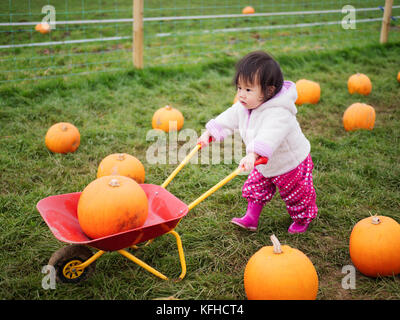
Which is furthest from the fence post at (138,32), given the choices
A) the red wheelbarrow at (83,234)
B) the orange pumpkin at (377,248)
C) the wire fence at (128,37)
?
the orange pumpkin at (377,248)

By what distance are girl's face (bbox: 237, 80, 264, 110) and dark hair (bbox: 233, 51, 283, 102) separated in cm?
3

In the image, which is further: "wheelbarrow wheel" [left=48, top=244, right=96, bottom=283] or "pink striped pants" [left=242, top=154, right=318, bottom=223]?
"pink striped pants" [left=242, top=154, right=318, bottom=223]

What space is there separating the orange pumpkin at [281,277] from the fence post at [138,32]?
5.17 m

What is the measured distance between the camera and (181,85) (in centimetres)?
654

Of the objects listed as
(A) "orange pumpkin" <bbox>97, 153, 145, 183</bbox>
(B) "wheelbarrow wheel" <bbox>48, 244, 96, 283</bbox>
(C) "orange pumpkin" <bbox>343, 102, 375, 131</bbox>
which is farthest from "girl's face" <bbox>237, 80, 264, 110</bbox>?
(C) "orange pumpkin" <bbox>343, 102, 375, 131</bbox>

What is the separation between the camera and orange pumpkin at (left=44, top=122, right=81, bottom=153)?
4.25 m

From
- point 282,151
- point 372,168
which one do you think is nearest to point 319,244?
point 282,151

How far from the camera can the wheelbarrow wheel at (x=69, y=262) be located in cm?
243

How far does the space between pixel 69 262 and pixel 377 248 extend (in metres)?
2.01

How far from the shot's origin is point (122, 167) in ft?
11.5

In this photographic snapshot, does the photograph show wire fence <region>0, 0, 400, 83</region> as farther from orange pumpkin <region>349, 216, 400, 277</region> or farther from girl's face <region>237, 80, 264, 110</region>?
orange pumpkin <region>349, 216, 400, 277</region>

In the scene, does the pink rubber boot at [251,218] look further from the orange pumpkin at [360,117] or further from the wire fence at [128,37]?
the wire fence at [128,37]

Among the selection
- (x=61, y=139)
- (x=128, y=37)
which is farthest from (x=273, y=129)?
(x=128, y=37)
